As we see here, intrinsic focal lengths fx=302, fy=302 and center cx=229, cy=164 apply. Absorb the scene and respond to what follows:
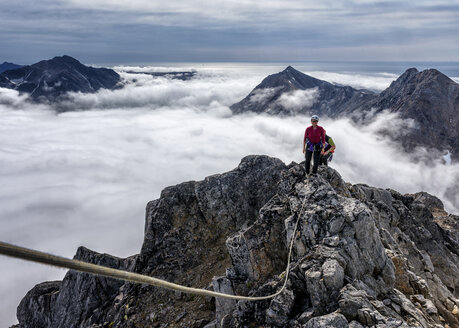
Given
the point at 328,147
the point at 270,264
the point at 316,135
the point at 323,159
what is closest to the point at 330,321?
the point at 270,264

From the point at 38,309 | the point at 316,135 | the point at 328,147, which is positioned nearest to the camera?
the point at 316,135

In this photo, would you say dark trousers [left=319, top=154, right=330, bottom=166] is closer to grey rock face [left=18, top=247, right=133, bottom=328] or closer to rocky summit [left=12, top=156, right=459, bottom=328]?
rocky summit [left=12, top=156, right=459, bottom=328]

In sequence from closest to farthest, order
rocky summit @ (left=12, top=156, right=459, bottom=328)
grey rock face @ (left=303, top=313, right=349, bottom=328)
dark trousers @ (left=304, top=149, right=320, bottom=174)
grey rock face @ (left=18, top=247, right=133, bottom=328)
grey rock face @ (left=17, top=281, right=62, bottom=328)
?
grey rock face @ (left=303, top=313, right=349, bottom=328), rocky summit @ (left=12, top=156, right=459, bottom=328), dark trousers @ (left=304, top=149, right=320, bottom=174), grey rock face @ (left=18, top=247, right=133, bottom=328), grey rock face @ (left=17, top=281, right=62, bottom=328)

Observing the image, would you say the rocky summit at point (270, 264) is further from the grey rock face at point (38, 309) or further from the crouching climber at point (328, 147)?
the crouching climber at point (328, 147)

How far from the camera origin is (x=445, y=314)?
18109mm

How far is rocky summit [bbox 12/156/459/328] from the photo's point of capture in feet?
45.0

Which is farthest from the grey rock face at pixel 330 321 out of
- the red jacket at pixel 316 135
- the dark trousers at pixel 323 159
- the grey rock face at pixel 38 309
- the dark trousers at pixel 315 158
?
the grey rock face at pixel 38 309

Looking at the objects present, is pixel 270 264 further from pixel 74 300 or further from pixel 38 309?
pixel 38 309

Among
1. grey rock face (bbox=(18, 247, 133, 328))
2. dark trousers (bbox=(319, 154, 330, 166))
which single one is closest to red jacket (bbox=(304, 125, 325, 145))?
dark trousers (bbox=(319, 154, 330, 166))

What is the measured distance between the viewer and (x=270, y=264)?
736 inches

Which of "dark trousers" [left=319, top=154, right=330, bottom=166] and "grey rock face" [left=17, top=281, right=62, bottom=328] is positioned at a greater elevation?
"dark trousers" [left=319, top=154, right=330, bottom=166]

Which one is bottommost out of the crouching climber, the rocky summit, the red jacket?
the rocky summit

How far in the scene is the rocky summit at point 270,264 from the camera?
13.7m

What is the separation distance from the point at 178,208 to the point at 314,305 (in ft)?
68.0
